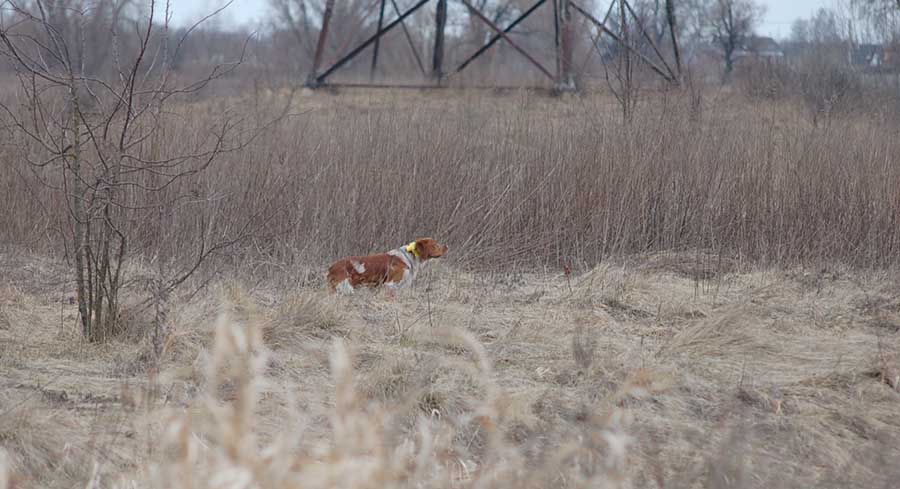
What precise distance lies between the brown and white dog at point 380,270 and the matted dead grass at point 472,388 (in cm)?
16

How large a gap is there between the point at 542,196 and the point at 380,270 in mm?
2389

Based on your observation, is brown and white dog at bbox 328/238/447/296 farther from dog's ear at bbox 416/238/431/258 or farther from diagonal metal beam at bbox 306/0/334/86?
diagonal metal beam at bbox 306/0/334/86

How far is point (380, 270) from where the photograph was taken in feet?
22.0

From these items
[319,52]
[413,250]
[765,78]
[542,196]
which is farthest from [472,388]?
[319,52]

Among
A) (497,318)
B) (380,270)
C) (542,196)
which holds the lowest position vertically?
(497,318)

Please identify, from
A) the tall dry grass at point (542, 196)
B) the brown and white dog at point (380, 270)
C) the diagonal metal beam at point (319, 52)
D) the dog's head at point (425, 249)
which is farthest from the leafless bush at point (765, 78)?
the brown and white dog at point (380, 270)

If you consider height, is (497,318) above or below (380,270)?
below

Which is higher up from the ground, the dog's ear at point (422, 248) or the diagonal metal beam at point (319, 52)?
the diagonal metal beam at point (319, 52)

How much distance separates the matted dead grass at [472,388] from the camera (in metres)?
2.64

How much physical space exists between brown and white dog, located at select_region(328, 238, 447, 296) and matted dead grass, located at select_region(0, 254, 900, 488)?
0.16 metres

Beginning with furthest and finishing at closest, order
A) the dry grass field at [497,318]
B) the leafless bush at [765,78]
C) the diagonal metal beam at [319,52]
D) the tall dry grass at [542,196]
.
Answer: the diagonal metal beam at [319,52]
the leafless bush at [765,78]
the tall dry grass at [542,196]
the dry grass field at [497,318]

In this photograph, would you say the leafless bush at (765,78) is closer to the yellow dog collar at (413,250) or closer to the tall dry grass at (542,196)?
the tall dry grass at (542,196)

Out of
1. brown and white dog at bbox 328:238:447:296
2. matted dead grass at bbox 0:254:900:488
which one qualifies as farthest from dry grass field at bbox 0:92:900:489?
brown and white dog at bbox 328:238:447:296

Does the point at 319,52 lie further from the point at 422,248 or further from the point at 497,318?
the point at 497,318
